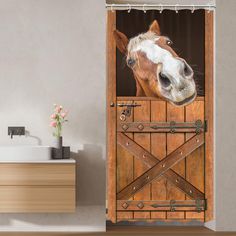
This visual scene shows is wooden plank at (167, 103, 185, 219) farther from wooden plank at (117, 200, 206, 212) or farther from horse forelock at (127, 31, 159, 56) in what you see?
horse forelock at (127, 31, 159, 56)

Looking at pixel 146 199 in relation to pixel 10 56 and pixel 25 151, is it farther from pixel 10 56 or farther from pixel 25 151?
pixel 10 56

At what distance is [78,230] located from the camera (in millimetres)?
5898

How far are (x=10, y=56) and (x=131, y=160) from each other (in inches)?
63.2

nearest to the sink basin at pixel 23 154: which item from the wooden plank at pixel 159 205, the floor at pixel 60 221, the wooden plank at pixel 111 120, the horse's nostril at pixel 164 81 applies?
the floor at pixel 60 221

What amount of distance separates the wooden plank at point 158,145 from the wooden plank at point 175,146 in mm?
51

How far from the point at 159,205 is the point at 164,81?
127cm

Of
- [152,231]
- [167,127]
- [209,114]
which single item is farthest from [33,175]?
[209,114]

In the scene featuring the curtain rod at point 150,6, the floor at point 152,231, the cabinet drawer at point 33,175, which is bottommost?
the floor at point 152,231

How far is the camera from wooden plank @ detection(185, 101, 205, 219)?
6117 mm

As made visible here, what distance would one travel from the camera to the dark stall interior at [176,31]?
612 cm

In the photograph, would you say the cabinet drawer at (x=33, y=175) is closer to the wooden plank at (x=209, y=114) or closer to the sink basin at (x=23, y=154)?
the sink basin at (x=23, y=154)

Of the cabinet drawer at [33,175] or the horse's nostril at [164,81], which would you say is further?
the horse's nostril at [164,81]

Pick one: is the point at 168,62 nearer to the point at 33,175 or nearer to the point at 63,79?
the point at 63,79

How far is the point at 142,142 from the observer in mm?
6102
